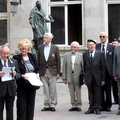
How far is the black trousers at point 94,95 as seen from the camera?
1100 cm

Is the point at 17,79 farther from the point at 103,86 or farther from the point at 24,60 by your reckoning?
the point at 103,86

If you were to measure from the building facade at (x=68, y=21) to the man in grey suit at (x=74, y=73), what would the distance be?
1073 centimetres

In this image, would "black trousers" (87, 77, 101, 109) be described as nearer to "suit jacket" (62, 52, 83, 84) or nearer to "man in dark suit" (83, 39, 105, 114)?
"man in dark suit" (83, 39, 105, 114)

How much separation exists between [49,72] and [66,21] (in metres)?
11.9

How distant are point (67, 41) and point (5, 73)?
15.4 m

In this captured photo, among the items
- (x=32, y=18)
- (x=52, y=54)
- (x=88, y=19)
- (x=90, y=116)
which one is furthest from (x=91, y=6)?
(x=90, y=116)

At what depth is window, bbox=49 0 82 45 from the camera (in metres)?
23.3

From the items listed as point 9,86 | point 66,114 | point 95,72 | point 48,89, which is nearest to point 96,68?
point 95,72

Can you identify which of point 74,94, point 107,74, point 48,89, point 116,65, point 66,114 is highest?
point 116,65

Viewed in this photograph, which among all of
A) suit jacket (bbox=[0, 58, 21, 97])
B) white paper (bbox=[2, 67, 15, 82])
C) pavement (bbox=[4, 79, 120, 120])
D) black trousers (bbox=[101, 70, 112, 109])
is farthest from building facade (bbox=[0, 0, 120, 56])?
white paper (bbox=[2, 67, 15, 82])

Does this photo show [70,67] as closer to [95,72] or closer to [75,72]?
[75,72]

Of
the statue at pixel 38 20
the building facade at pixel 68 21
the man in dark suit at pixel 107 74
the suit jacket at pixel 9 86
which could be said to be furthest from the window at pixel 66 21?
the suit jacket at pixel 9 86

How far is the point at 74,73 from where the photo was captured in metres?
11.7

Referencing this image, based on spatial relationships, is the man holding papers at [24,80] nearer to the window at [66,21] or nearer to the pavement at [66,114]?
the pavement at [66,114]
